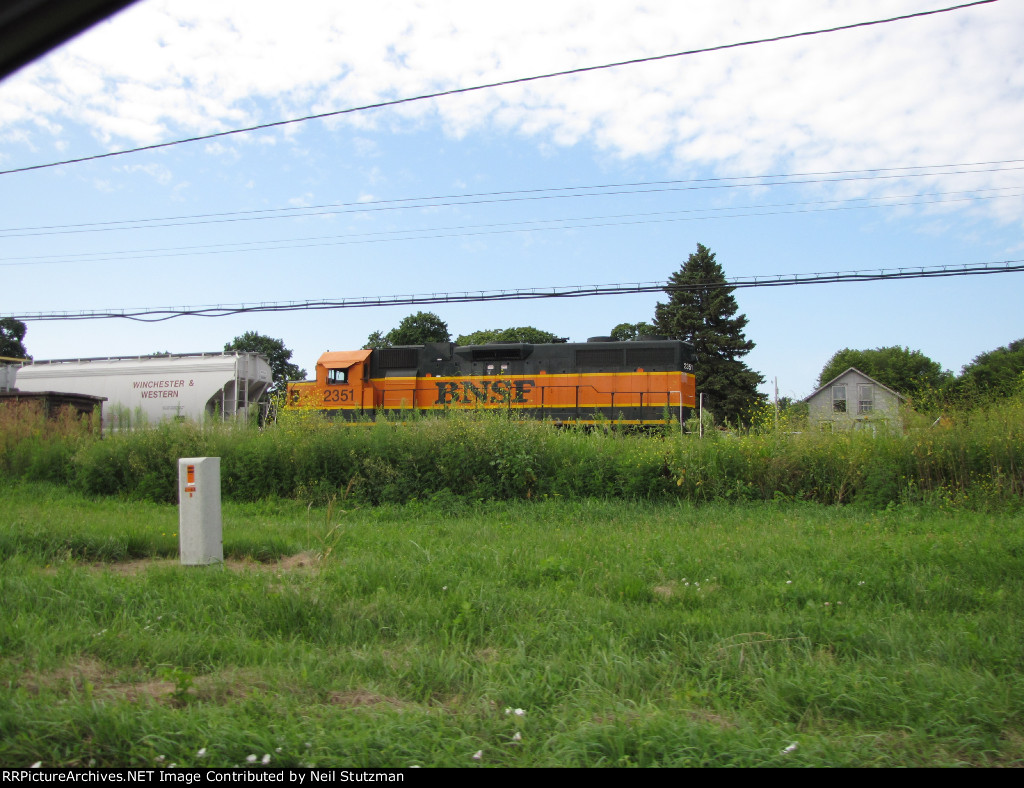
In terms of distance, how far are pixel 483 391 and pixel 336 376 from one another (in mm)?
5005

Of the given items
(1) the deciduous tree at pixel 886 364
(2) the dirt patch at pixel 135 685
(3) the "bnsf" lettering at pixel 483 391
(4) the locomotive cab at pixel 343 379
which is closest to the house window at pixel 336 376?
(4) the locomotive cab at pixel 343 379

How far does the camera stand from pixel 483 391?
19.5m

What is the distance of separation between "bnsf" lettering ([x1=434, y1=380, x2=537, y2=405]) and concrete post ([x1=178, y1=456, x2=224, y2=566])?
40.0 ft

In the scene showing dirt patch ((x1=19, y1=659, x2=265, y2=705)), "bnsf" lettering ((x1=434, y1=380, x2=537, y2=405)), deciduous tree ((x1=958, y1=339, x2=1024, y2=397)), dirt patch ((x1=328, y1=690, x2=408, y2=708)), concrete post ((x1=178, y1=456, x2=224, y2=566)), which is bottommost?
dirt patch ((x1=328, y1=690, x2=408, y2=708))

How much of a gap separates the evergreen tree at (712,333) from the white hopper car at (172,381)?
2822cm

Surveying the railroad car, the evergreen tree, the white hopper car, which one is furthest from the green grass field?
the evergreen tree

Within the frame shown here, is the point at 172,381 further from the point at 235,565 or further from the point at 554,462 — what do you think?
the point at 235,565

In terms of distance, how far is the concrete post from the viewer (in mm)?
6762

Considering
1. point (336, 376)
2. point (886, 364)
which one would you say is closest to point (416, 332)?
point (336, 376)

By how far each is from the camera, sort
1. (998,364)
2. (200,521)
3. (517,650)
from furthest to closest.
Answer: (998,364)
(200,521)
(517,650)

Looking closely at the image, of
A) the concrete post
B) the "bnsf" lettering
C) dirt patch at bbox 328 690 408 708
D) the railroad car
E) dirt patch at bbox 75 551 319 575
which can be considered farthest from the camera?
the "bnsf" lettering

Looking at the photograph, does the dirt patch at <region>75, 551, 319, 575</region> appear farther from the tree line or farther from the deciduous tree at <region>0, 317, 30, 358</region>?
the deciduous tree at <region>0, 317, 30, 358</region>

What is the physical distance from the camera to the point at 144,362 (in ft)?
84.8
